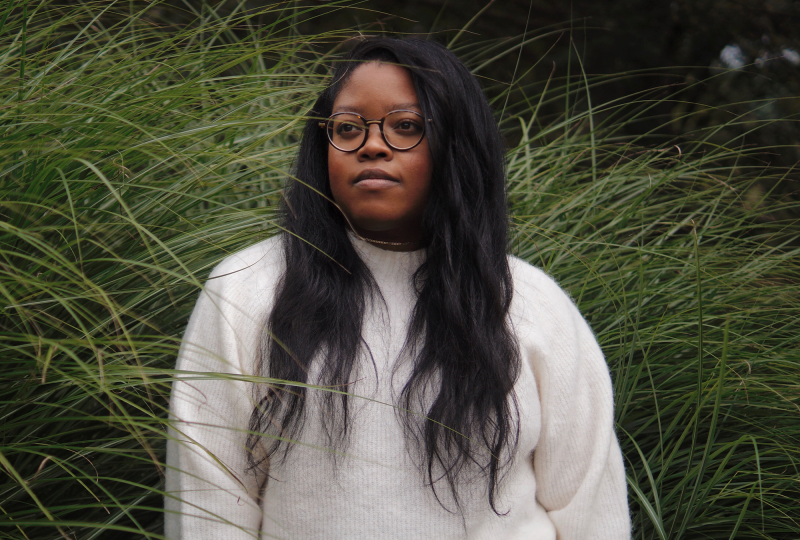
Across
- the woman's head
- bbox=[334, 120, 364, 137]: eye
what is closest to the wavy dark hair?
the woman's head

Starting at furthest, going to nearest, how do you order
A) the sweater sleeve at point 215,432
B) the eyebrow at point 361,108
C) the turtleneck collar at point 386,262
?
the turtleneck collar at point 386,262 < the eyebrow at point 361,108 < the sweater sleeve at point 215,432

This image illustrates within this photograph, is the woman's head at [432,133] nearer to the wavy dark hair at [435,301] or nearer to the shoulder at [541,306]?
the wavy dark hair at [435,301]

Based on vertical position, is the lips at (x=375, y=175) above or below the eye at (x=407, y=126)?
below

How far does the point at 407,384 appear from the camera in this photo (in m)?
1.28

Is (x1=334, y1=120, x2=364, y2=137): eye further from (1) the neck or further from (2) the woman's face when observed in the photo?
(1) the neck

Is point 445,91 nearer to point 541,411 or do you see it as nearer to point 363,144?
point 363,144

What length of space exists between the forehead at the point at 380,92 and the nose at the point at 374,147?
3 cm

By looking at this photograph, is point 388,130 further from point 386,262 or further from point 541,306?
point 541,306

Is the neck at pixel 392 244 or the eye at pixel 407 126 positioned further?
the neck at pixel 392 244

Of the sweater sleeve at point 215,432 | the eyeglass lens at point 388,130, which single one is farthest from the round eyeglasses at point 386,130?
the sweater sleeve at point 215,432

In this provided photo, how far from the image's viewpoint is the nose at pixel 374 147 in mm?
1295

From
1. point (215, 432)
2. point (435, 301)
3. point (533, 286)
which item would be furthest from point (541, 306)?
point (215, 432)

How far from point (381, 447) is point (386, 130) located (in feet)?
1.80

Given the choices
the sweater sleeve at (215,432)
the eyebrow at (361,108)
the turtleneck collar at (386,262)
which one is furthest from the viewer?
the turtleneck collar at (386,262)
